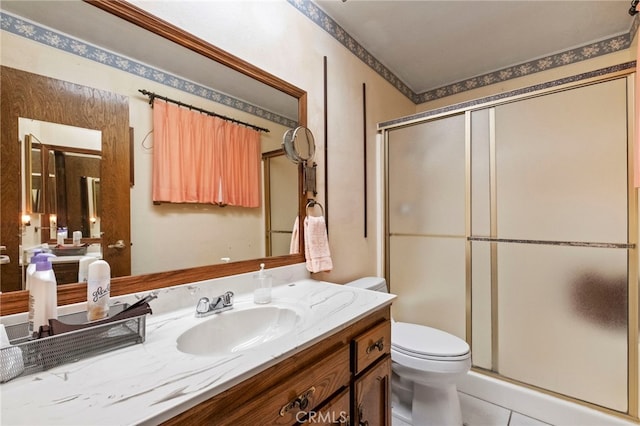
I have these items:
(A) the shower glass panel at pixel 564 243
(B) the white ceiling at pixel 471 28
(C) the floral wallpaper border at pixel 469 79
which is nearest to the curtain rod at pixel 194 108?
(C) the floral wallpaper border at pixel 469 79

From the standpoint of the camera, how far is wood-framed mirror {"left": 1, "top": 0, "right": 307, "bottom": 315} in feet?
2.42

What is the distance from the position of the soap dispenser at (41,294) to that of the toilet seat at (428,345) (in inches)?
56.7

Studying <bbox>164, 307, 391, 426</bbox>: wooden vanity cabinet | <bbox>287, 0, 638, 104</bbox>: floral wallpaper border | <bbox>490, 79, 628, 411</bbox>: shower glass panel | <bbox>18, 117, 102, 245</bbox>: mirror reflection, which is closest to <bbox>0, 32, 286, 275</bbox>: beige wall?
<bbox>18, 117, 102, 245</bbox>: mirror reflection

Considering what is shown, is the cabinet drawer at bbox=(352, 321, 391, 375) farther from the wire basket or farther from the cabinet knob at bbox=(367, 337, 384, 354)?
the wire basket

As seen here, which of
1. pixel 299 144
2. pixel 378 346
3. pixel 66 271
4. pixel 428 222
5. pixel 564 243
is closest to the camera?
pixel 66 271

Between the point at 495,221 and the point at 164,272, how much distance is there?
73.6 inches

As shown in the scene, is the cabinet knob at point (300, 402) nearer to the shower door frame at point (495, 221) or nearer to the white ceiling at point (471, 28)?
the shower door frame at point (495, 221)

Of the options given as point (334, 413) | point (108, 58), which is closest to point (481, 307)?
point (334, 413)

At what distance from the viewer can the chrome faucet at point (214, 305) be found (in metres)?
0.97

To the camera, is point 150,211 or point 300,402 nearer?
point 300,402

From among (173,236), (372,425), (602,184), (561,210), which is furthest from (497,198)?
(173,236)

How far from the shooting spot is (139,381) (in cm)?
57

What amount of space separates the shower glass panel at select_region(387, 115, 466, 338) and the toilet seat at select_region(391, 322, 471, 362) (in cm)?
43

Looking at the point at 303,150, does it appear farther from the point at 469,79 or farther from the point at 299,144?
the point at 469,79
